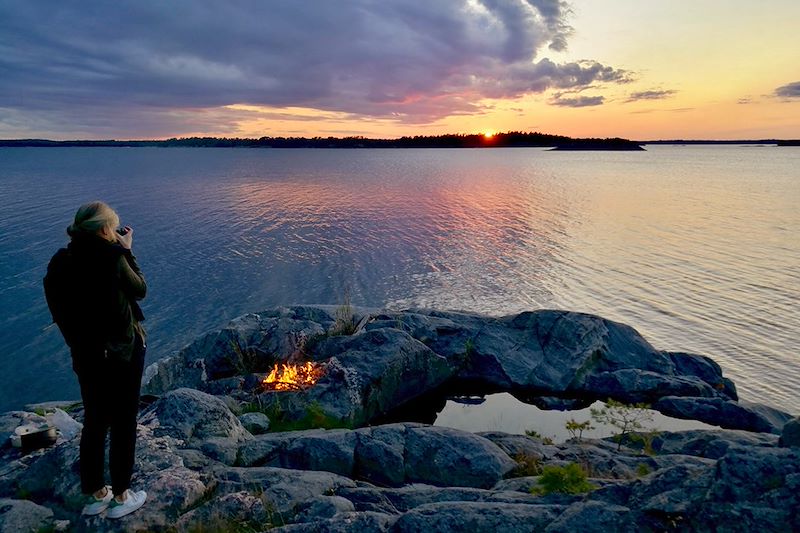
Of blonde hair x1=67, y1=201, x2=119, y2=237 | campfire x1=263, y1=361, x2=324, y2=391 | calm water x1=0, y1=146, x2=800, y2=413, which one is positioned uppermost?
blonde hair x1=67, y1=201, x2=119, y2=237

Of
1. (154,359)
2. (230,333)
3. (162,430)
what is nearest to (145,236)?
(154,359)

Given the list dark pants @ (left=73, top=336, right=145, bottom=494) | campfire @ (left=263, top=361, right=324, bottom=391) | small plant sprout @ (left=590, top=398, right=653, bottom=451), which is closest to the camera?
dark pants @ (left=73, top=336, right=145, bottom=494)

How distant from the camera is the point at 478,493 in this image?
6676mm

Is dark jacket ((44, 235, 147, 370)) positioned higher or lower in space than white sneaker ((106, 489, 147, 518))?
higher

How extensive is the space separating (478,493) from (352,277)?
2403cm

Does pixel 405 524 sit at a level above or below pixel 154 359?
above

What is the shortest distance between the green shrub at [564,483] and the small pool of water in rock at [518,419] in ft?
25.6

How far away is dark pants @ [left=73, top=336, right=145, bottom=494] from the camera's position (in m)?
5.67

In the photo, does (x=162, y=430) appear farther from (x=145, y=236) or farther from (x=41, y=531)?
(x=145, y=236)

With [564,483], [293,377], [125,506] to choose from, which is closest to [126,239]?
[125,506]

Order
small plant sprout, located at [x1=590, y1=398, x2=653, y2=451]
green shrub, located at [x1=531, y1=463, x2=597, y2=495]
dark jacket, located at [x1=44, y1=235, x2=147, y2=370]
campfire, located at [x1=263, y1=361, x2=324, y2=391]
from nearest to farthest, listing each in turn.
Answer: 1. dark jacket, located at [x1=44, y1=235, x2=147, y2=370]
2. green shrub, located at [x1=531, y1=463, x2=597, y2=495]
3. small plant sprout, located at [x1=590, y1=398, x2=653, y2=451]
4. campfire, located at [x1=263, y1=361, x2=324, y2=391]

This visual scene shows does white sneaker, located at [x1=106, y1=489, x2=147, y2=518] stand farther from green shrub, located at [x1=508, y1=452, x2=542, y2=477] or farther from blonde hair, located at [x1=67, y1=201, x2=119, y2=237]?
green shrub, located at [x1=508, y1=452, x2=542, y2=477]

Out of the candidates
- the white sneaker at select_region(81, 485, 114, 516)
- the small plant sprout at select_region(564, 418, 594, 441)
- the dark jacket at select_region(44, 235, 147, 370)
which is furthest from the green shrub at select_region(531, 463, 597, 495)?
the dark jacket at select_region(44, 235, 147, 370)

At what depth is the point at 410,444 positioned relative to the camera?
31.8ft
